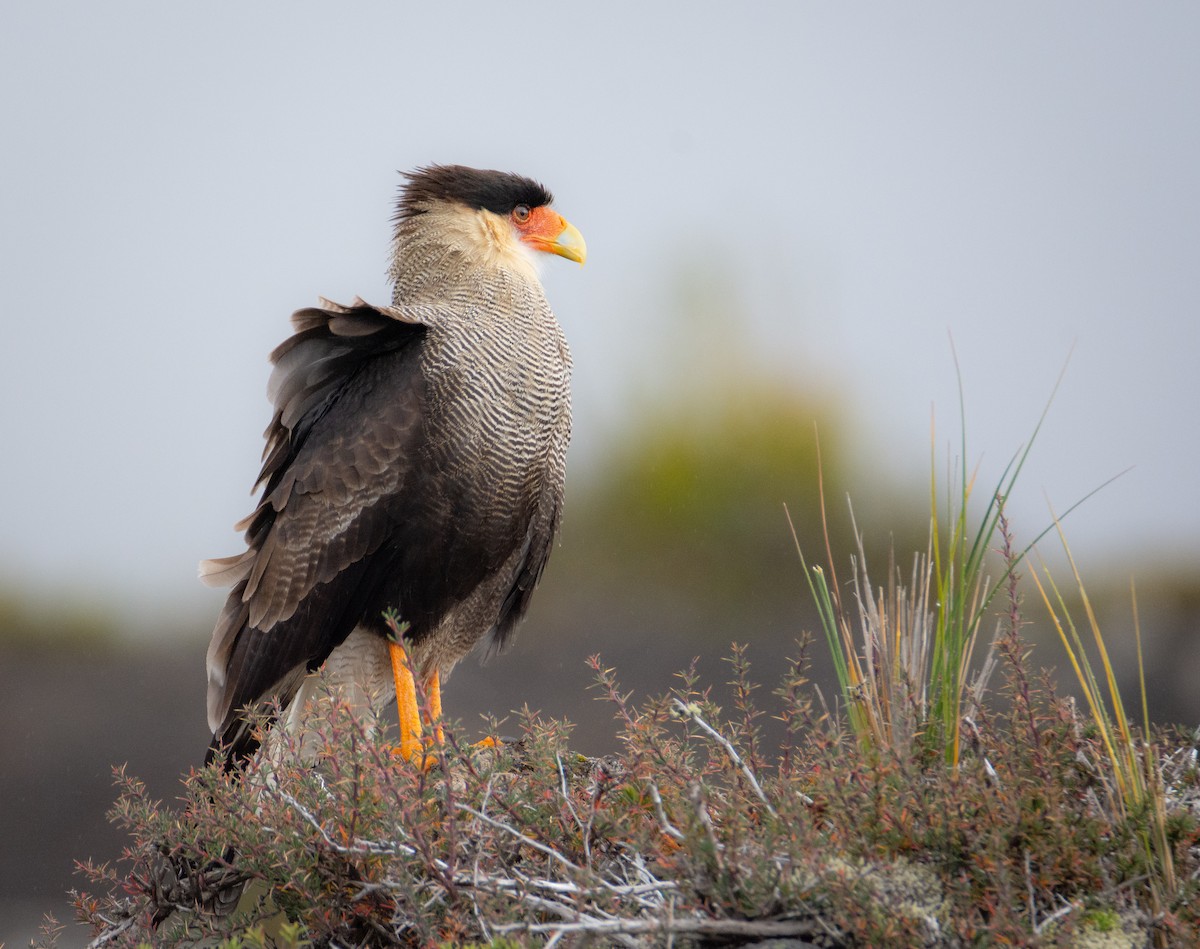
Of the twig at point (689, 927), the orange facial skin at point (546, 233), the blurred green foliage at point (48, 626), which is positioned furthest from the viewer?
the blurred green foliage at point (48, 626)

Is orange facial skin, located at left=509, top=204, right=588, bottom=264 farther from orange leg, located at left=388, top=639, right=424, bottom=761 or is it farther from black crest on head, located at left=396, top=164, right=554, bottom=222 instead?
orange leg, located at left=388, top=639, right=424, bottom=761

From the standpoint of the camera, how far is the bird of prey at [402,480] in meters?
3.93

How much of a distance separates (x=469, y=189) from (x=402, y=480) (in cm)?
122

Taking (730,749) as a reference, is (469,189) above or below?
above

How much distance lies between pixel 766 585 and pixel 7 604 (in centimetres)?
568

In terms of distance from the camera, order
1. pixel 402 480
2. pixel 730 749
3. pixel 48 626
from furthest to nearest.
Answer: pixel 48 626 < pixel 402 480 < pixel 730 749

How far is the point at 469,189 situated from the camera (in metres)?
4.45

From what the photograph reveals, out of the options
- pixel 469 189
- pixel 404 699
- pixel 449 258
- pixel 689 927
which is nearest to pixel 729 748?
pixel 689 927

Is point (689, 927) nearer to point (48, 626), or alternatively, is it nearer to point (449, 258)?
point (449, 258)

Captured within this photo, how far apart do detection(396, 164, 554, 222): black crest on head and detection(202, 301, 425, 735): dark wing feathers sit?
2.15ft

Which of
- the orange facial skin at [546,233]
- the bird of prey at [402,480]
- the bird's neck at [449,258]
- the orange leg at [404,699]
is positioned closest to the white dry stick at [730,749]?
the bird of prey at [402,480]

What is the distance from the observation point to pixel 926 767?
312 cm

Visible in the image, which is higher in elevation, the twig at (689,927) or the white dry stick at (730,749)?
the white dry stick at (730,749)

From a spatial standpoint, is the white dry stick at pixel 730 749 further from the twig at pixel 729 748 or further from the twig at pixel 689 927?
the twig at pixel 689 927
